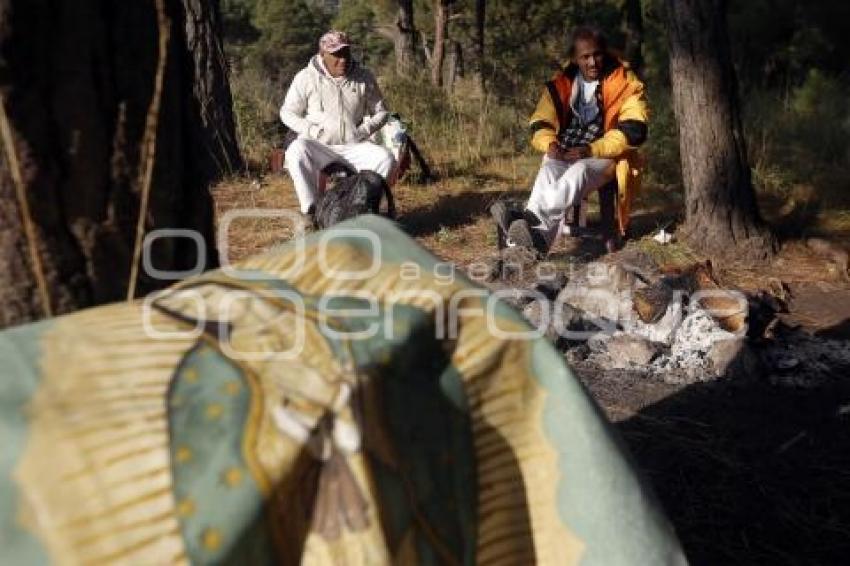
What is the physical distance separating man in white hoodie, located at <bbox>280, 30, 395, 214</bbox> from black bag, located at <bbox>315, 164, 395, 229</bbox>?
1.02 feet

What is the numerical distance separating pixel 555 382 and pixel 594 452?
12 centimetres

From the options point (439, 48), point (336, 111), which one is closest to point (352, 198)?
point (336, 111)

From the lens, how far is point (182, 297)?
139 cm

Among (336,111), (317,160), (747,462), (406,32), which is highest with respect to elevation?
(406,32)

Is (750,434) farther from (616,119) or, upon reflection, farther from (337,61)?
(337,61)

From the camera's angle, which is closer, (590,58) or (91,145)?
(91,145)

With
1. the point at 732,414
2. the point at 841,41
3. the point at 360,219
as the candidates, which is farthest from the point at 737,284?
the point at 841,41

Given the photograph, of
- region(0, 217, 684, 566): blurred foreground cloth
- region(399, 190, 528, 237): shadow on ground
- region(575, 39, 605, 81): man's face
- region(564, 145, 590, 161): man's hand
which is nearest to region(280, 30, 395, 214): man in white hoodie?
region(399, 190, 528, 237): shadow on ground

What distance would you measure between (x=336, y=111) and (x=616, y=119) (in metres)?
1.97

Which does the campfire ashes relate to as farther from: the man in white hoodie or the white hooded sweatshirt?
the white hooded sweatshirt

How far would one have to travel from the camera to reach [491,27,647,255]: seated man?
571cm

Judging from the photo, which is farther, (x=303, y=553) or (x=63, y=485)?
(x=303, y=553)

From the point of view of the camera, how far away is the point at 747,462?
3275mm

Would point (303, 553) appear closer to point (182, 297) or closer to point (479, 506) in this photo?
point (479, 506)
